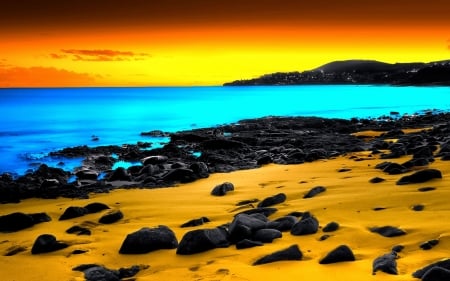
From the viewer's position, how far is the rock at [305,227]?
7051mm

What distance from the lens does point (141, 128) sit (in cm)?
4391

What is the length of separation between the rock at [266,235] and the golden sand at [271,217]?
0.35 ft

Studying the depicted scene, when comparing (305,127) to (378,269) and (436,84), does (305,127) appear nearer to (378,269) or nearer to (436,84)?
(378,269)

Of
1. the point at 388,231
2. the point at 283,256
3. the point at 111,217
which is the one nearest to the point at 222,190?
the point at 111,217

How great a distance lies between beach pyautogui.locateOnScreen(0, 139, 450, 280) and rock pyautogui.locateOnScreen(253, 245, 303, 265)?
0.26 feet

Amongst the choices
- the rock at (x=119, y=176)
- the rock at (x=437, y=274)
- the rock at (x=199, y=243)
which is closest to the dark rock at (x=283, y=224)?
the rock at (x=199, y=243)

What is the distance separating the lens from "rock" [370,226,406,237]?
6613mm

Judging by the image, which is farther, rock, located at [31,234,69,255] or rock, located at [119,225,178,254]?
rock, located at [31,234,69,255]

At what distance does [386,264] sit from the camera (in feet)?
17.0

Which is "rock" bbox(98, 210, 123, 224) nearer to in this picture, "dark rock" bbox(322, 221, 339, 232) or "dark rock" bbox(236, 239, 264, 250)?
"dark rock" bbox(236, 239, 264, 250)

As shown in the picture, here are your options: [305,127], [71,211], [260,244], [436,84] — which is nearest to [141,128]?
[305,127]

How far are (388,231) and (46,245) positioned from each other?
4863 millimetres

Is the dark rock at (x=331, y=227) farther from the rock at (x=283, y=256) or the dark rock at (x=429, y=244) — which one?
the dark rock at (x=429, y=244)

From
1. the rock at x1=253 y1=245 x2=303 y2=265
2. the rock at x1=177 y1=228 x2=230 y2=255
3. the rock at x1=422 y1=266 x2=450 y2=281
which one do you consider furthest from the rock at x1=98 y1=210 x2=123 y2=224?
the rock at x1=422 y1=266 x2=450 y2=281
